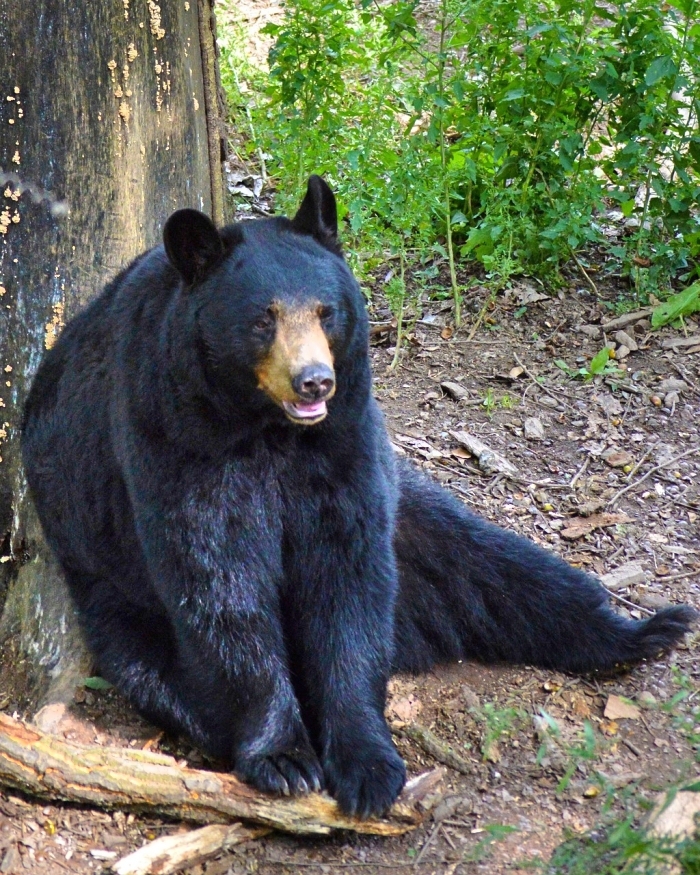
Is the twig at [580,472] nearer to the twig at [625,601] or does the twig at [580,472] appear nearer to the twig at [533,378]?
the twig at [533,378]

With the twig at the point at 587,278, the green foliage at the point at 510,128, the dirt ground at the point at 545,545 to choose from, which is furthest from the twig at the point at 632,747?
the twig at the point at 587,278

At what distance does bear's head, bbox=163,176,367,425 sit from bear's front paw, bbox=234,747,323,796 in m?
1.19

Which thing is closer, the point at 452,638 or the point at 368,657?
the point at 368,657

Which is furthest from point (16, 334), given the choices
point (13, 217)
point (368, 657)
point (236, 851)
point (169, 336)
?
point (236, 851)

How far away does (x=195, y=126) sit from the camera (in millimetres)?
4715

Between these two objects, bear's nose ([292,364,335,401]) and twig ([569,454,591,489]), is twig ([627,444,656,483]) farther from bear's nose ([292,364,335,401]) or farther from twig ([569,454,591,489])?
bear's nose ([292,364,335,401])

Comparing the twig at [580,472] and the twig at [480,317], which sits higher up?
the twig at [480,317]

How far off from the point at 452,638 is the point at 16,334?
2275mm

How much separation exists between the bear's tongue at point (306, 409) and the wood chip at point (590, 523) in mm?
2222

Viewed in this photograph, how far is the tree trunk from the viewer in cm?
396

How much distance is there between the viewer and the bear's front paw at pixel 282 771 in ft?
11.7

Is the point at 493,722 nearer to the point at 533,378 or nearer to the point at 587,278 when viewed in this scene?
the point at 533,378

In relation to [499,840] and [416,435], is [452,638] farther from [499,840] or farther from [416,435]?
[416,435]

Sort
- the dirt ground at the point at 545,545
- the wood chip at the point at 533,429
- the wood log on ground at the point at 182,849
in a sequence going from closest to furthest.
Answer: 1. the wood log on ground at the point at 182,849
2. the dirt ground at the point at 545,545
3. the wood chip at the point at 533,429
